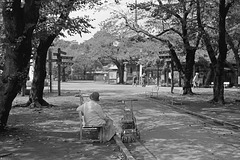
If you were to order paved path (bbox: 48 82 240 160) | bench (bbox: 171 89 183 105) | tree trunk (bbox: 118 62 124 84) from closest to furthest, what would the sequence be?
paved path (bbox: 48 82 240 160) → bench (bbox: 171 89 183 105) → tree trunk (bbox: 118 62 124 84)

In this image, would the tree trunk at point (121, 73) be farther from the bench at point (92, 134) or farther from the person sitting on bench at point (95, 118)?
the person sitting on bench at point (95, 118)

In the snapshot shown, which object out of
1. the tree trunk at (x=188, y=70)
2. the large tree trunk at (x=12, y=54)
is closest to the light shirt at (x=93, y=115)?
the large tree trunk at (x=12, y=54)

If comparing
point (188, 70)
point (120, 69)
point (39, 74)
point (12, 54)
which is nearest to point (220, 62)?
point (188, 70)

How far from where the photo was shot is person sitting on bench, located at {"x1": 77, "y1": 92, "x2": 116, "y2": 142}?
310 inches

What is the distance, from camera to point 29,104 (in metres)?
15.8

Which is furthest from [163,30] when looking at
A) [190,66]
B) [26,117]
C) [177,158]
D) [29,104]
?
[177,158]

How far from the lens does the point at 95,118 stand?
7887mm

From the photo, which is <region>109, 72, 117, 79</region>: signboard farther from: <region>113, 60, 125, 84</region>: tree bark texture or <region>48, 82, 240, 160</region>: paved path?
<region>48, 82, 240, 160</region>: paved path

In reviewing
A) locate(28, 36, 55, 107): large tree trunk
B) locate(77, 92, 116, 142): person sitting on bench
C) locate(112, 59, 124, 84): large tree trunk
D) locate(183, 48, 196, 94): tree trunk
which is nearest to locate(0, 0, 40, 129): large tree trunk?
locate(77, 92, 116, 142): person sitting on bench

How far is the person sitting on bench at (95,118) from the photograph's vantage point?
7.88 m

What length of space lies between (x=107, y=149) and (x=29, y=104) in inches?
370

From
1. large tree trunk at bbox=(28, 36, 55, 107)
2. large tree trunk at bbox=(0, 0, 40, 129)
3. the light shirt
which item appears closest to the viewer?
the light shirt

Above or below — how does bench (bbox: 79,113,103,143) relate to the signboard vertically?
below

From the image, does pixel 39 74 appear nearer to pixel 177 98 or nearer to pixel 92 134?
pixel 92 134
